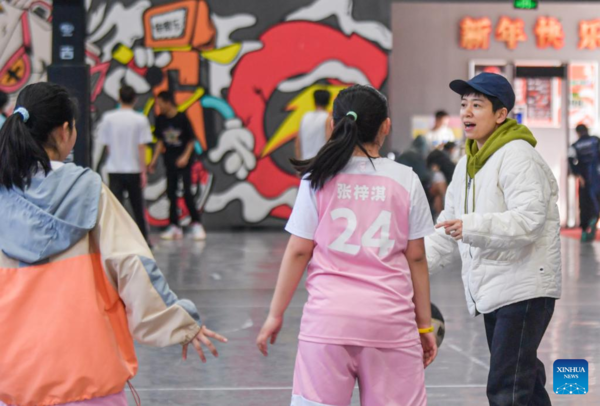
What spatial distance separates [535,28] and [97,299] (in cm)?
1580

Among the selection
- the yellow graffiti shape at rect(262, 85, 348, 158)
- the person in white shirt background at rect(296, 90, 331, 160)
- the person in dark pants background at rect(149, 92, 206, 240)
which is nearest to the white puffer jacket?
the person in white shirt background at rect(296, 90, 331, 160)

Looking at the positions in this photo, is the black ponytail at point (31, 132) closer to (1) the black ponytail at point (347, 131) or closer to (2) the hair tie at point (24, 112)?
(2) the hair tie at point (24, 112)

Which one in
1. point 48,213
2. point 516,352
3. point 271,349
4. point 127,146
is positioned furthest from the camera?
point 127,146

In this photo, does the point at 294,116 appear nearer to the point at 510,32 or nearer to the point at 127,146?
the point at 127,146

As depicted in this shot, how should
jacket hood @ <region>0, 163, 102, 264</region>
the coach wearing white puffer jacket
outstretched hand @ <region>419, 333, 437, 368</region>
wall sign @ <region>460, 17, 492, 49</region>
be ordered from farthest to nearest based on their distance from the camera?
wall sign @ <region>460, 17, 492, 49</region>, the coach wearing white puffer jacket, outstretched hand @ <region>419, 333, 437, 368</region>, jacket hood @ <region>0, 163, 102, 264</region>

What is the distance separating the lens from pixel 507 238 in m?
3.97

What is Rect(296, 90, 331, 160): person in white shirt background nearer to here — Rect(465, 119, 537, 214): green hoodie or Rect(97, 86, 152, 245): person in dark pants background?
Rect(97, 86, 152, 245): person in dark pants background

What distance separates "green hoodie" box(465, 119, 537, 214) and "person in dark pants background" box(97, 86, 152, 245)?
7723mm

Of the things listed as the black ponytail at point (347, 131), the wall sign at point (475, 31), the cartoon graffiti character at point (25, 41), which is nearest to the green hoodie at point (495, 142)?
the black ponytail at point (347, 131)

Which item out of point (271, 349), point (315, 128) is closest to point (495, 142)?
point (271, 349)

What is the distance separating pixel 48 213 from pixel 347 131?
3.45ft

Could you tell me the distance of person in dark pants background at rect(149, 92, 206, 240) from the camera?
1294cm

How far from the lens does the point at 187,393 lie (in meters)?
5.77

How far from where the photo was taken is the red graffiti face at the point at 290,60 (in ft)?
49.8
